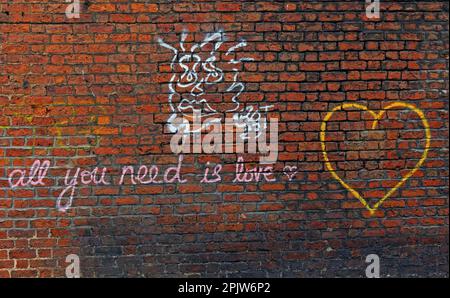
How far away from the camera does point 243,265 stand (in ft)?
12.4

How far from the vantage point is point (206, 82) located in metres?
3.71

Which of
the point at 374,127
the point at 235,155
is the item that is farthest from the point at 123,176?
the point at 374,127

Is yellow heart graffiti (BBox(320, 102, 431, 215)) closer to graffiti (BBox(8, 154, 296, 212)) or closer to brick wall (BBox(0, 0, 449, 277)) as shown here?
brick wall (BBox(0, 0, 449, 277))

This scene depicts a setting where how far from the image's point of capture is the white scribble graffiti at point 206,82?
368cm

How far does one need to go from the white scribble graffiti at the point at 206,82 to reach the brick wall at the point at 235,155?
0.11 feet

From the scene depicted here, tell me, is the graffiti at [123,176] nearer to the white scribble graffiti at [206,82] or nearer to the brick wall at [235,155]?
the brick wall at [235,155]

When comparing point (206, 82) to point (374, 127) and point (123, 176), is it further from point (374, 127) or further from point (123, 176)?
point (374, 127)

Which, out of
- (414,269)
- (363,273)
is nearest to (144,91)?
(363,273)

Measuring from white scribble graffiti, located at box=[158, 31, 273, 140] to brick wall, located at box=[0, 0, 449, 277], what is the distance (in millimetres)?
33

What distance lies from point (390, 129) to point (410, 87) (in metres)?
0.37

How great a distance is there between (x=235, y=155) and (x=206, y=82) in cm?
63

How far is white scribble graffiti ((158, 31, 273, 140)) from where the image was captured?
145 inches

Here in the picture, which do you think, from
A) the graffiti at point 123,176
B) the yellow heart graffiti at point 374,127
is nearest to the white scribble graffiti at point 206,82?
the graffiti at point 123,176

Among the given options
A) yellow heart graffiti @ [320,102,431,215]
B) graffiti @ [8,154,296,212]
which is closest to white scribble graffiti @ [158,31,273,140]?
graffiti @ [8,154,296,212]
